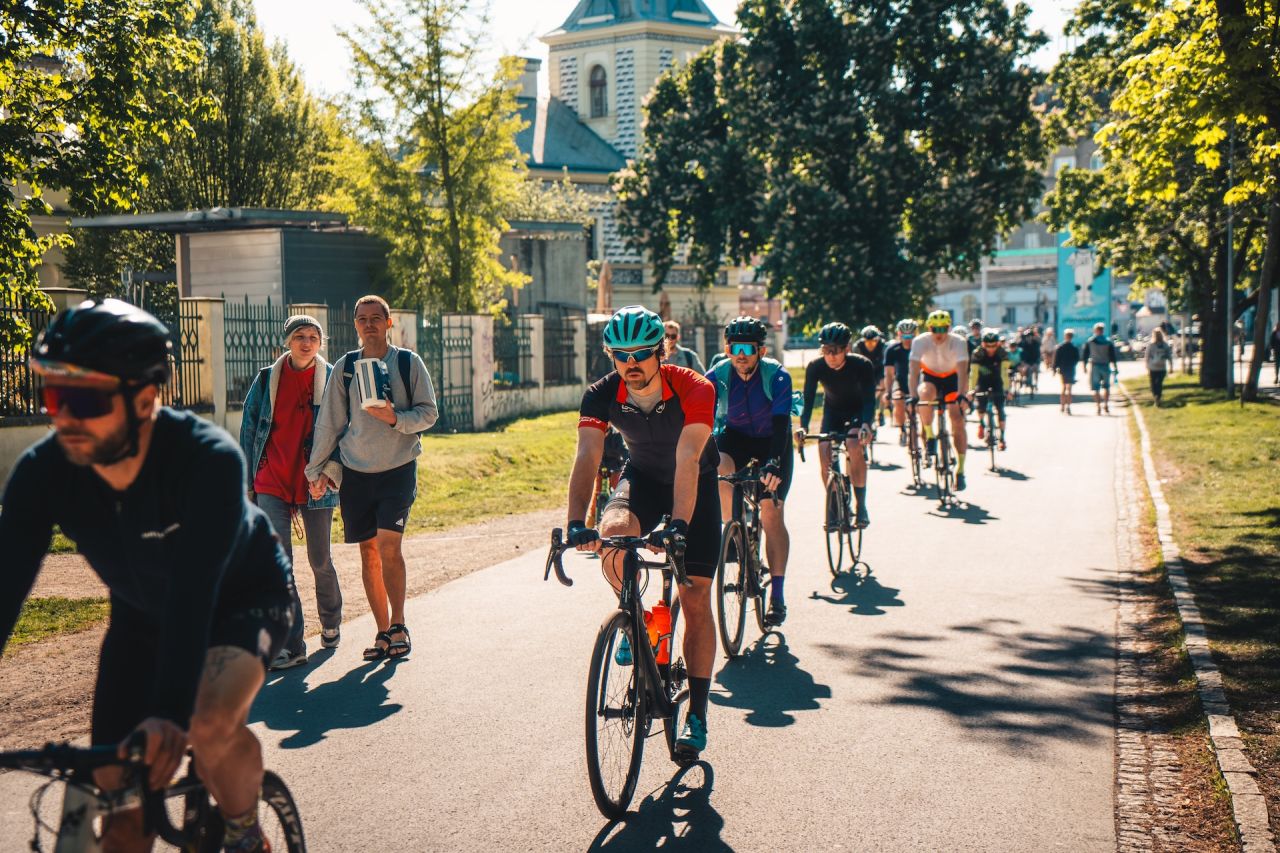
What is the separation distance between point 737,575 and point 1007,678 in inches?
63.6

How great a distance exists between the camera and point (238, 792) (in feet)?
10.6

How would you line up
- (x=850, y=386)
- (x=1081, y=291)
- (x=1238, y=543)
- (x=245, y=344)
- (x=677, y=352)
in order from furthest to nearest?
(x=1081, y=291), (x=245, y=344), (x=677, y=352), (x=1238, y=543), (x=850, y=386)

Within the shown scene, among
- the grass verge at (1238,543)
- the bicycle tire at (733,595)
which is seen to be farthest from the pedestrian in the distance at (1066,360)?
the bicycle tire at (733,595)

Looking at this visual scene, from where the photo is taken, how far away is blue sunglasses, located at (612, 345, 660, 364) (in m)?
5.58

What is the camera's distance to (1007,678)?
7480mm

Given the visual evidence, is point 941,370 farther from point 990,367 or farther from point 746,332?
point 746,332

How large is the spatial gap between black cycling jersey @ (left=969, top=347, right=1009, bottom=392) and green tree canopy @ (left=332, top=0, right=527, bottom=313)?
47.9ft

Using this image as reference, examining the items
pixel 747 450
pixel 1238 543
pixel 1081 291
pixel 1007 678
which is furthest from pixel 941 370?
pixel 1081 291

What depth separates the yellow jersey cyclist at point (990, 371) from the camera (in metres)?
20.2

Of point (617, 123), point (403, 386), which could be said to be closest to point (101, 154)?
point (403, 386)

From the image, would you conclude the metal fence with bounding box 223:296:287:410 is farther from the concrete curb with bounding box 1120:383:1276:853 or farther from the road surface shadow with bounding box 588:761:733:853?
the road surface shadow with bounding box 588:761:733:853

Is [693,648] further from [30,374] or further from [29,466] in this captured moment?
[30,374]

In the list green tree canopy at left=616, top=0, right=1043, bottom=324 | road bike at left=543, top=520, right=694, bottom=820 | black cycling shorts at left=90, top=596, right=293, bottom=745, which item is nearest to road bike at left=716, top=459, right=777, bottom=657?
road bike at left=543, top=520, right=694, bottom=820

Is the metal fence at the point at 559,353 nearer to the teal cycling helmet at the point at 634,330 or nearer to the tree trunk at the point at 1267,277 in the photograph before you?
the tree trunk at the point at 1267,277
